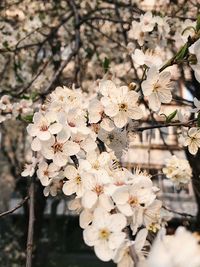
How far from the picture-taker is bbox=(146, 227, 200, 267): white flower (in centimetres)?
82

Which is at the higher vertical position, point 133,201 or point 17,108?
point 17,108

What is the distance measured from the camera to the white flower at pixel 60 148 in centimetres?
139

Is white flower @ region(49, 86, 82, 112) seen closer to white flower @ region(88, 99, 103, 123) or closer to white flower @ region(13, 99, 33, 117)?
white flower @ region(88, 99, 103, 123)

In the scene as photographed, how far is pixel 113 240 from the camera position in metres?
0.98

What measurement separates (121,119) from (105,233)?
553mm

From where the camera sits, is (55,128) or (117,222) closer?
(117,222)

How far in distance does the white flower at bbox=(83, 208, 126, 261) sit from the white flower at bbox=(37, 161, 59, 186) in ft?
1.45

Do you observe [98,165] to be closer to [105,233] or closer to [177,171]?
[105,233]

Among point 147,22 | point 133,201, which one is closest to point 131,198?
point 133,201

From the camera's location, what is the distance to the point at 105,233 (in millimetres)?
1010

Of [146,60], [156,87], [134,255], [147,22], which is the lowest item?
[134,255]

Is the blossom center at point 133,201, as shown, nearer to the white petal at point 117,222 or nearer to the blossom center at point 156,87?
the white petal at point 117,222

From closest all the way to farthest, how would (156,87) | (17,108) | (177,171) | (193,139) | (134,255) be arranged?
(134,255)
(156,87)
(193,139)
(17,108)
(177,171)

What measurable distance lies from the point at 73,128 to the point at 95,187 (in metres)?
0.33
